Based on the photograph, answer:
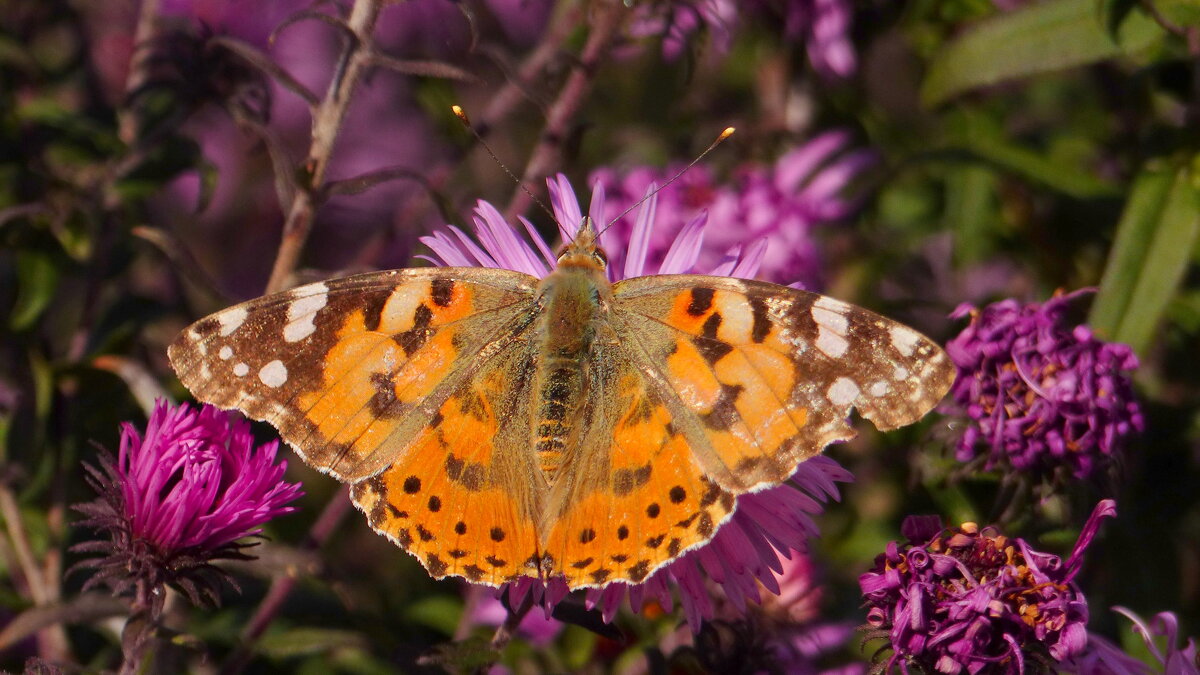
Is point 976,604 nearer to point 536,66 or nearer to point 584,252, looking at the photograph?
point 584,252

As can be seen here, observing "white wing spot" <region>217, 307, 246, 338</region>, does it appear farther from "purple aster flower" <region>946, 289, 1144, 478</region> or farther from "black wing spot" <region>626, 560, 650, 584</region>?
"purple aster flower" <region>946, 289, 1144, 478</region>

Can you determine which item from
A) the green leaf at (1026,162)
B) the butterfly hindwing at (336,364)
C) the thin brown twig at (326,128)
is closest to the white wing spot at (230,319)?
the butterfly hindwing at (336,364)

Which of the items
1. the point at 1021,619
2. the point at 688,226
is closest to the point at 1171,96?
the point at 688,226

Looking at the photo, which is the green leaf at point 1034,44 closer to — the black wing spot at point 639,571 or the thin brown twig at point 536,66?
the thin brown twig at point 536,66

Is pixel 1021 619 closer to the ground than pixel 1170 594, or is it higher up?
higher up

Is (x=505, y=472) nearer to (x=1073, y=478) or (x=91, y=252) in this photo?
(x=1073, y=478)

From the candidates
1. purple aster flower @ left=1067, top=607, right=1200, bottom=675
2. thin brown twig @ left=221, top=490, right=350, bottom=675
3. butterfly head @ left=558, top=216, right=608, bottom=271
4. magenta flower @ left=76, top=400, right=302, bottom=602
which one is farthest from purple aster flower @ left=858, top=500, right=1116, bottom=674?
thin brown twig @ left=221, top=490, right=350, bottom=675
